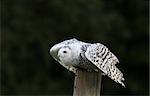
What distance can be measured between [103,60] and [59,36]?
16.9 ft

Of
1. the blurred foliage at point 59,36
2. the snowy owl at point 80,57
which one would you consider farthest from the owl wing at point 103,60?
the blurred foliage at point 59,36

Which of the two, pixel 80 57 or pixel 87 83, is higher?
pixel 80 57

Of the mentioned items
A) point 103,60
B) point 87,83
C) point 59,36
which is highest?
point 59,36

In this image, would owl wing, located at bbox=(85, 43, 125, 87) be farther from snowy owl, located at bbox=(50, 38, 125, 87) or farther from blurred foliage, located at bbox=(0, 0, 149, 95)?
blurred foliage, located at bbox=(0, 0, 149, 95)

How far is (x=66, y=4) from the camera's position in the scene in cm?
723

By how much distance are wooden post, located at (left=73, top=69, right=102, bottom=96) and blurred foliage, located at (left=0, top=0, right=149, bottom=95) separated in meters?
4.89

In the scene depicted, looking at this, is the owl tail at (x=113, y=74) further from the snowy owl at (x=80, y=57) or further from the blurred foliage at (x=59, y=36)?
the blurred foliage at (x=59, y=36)

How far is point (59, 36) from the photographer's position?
7.48 metres

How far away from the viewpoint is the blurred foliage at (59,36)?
7301 millimetres

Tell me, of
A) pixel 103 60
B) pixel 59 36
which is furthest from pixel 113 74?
pixel 59 36

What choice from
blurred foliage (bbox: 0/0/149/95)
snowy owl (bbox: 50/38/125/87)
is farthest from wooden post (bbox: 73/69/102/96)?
blurred foliage (bbox: 0/0/149/95)

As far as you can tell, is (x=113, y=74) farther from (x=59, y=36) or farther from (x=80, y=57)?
(x=59, y=36)

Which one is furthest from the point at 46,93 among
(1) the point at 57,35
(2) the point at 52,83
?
(1) the point at 57,35

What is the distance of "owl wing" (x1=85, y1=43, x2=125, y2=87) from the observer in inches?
88.4
